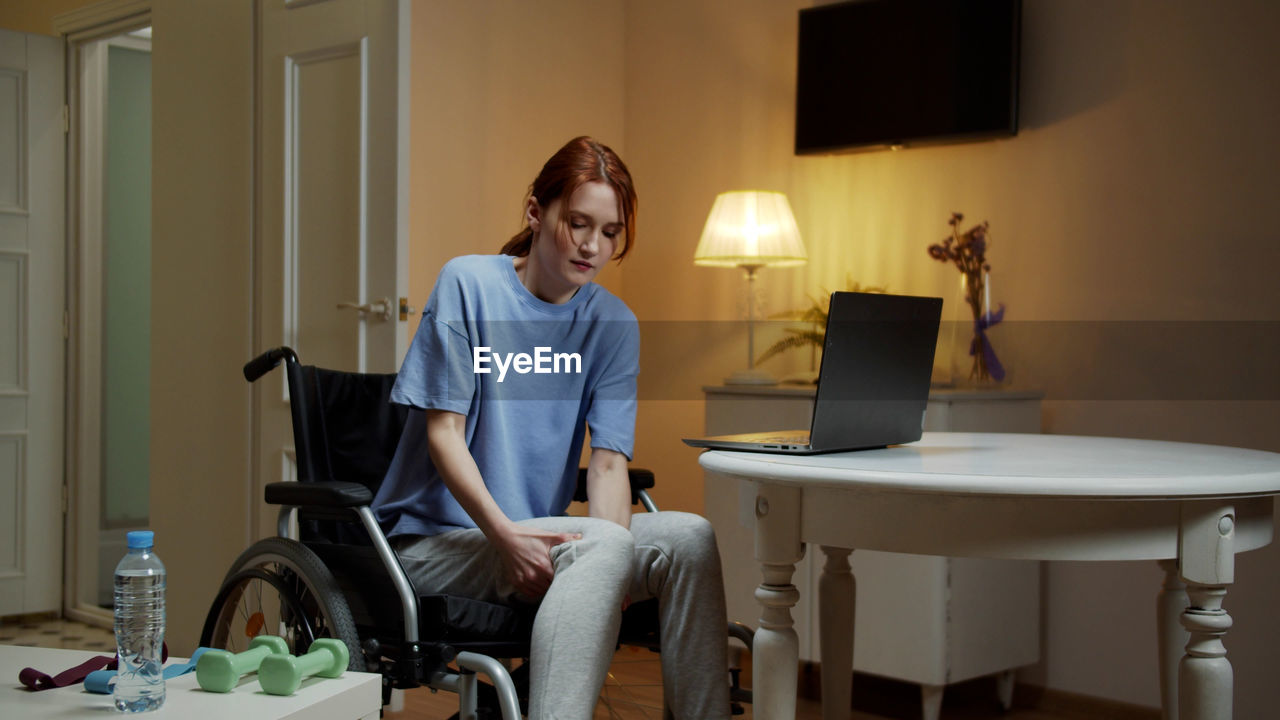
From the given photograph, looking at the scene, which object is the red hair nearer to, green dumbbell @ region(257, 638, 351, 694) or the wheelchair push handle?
the wheelchair push handle

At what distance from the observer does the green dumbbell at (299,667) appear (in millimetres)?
1182

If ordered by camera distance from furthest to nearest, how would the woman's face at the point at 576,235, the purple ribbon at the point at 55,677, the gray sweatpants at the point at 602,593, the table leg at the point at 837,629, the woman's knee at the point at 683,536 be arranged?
the table leg at the point at 837,629 < the woman's face at the point at 576,235 < the woman's knee at the point at 683,536 < the gray sweatpants at the point at 602,593 < the purple ribbon at the point at 55,677

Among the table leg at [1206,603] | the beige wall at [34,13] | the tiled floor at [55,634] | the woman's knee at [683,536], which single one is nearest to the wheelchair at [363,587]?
the woman's knee at [683,536]

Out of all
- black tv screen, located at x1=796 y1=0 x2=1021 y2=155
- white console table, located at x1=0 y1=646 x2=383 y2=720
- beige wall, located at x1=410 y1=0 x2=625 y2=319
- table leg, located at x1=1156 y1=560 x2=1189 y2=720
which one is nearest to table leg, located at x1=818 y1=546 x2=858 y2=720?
table leg, located at x1=1156 y1=560 x2=1189 y2=720

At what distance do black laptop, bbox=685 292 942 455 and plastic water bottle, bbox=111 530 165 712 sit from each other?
667mm

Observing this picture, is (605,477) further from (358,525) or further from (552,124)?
(552,124)

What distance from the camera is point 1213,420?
2.59 meters

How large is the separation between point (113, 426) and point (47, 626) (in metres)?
1.20

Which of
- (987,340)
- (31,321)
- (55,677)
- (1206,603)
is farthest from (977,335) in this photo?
(31,321)

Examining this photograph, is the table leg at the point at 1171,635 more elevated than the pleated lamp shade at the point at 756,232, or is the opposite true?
the pleated lamp shade at the point at 756,232

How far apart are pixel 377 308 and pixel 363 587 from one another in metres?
1.17

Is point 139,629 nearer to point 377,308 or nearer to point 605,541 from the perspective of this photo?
point 605,541

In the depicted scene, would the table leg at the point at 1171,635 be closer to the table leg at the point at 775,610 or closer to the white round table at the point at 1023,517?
the white round table at the point at 1023,517

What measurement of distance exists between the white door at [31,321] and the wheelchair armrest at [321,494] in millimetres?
2603
